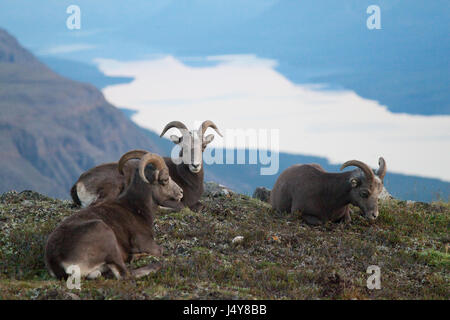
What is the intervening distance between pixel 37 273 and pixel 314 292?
481 centimetres

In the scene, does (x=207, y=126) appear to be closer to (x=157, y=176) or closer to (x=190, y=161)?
(x=190, y=161)

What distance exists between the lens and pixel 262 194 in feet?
72.2

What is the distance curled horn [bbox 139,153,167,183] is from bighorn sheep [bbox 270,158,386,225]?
204 inches

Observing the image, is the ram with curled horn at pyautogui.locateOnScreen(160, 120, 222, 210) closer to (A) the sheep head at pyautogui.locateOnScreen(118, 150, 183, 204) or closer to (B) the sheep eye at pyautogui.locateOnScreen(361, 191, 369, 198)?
(A) the sheep head at pyautogui.locateOnScreen(118, 150, 183, 204)

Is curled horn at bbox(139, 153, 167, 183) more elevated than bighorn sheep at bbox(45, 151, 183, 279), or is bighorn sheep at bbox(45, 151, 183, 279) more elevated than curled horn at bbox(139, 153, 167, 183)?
curled horn at bbox(139, 153, 167, 183)

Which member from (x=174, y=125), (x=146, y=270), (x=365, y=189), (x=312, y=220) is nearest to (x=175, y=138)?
(x=174, y=125)

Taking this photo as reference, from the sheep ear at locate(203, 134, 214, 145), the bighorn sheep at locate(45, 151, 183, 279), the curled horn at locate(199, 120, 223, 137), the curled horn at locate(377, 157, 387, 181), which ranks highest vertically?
the curled horn at locate(199, 120, 223, 137)

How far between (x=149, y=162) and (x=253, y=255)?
2.82 meters

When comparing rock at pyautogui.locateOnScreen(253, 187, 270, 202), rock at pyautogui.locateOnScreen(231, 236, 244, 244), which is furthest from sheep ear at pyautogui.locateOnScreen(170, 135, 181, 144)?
rock at pyautogui.locateOnScreen(253, 187, 270, 202)

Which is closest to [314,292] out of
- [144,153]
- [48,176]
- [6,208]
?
[144,153]

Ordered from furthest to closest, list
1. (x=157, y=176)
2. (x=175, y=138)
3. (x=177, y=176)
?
(x=177, y=176) < (x=175, y=138) < (x=157, y=176)

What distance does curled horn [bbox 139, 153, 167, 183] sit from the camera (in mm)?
11281
